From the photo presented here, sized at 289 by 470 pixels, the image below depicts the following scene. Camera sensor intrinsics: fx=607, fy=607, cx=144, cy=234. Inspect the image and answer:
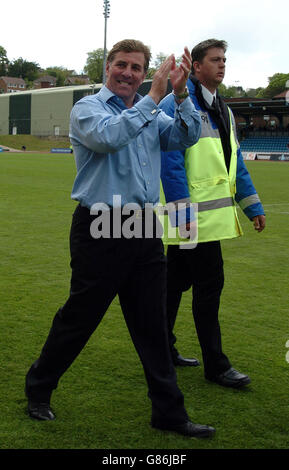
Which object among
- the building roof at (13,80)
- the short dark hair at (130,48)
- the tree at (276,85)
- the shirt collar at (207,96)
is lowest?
→ the shirt collar at (207,96)

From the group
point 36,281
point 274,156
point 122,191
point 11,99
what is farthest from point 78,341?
point 11,99

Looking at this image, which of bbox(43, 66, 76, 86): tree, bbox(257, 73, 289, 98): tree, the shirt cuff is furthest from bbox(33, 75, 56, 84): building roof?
the shirt cuff

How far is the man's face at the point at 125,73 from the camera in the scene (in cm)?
286

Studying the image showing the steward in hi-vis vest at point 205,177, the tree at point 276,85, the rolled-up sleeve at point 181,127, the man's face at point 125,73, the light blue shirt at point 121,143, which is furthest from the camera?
the tree at point 276,85

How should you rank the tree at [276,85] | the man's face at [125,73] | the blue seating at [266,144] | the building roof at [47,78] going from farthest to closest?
the building roof at [47,78], the tree at [276,85], the blue seating at [266,144], the man's face at [125,73]

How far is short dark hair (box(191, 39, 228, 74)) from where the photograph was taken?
369 centimetres

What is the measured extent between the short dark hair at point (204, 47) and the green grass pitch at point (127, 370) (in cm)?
201

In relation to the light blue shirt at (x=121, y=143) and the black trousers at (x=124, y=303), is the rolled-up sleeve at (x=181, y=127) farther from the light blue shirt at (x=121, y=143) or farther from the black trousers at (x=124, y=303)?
the black trousers at (x=124, y=303)

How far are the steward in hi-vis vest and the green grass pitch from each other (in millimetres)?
944

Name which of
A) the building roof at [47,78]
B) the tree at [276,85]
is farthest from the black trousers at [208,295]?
the building roof at [47,78]

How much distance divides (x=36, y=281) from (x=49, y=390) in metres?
3.03

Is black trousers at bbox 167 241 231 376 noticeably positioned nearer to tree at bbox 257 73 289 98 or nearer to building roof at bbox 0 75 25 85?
tree at bbox 257 73 289 98

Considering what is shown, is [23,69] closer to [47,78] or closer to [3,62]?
[3,62]
